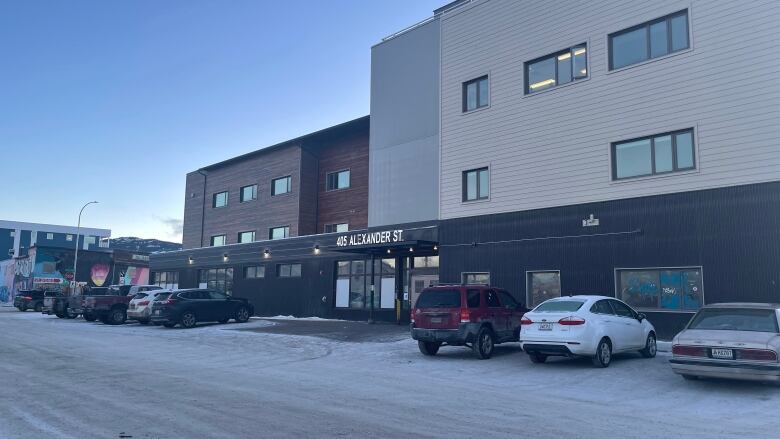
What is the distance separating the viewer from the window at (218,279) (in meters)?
38.7

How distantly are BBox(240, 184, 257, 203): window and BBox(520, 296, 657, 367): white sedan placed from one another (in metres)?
29.8

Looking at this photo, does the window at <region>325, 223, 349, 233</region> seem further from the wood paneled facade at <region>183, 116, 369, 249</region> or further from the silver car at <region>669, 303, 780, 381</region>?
the silver car at <region>669, 303, 780, 381</region>

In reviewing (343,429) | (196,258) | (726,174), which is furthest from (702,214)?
(196,258)

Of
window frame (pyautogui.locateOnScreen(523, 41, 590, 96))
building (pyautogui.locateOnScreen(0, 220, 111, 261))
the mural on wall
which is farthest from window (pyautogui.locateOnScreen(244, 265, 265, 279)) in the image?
building (pyautogui.locateOnScreen(0, 220, 111, 261))

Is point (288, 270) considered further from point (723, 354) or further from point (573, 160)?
point (723, 354)

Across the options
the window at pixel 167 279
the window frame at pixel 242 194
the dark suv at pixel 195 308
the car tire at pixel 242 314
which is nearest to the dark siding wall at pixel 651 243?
the car tire at pixel 242 314

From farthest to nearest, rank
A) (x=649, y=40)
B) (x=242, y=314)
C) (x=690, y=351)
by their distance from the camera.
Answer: (x=242, y=314)
(x=649, y=40)
(x=690, y=351)

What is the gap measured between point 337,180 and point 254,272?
7603 mm

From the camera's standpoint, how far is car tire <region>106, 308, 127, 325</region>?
2981cm

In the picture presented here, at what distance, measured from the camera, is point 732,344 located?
1019 centimetres

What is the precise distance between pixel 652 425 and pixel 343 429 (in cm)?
411

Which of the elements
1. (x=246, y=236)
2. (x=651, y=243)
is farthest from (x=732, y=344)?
(x=246, y=236)

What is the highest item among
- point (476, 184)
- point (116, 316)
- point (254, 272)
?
point (476, 184)

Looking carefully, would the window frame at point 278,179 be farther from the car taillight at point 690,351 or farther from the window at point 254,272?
the car taillight at point 690,351
